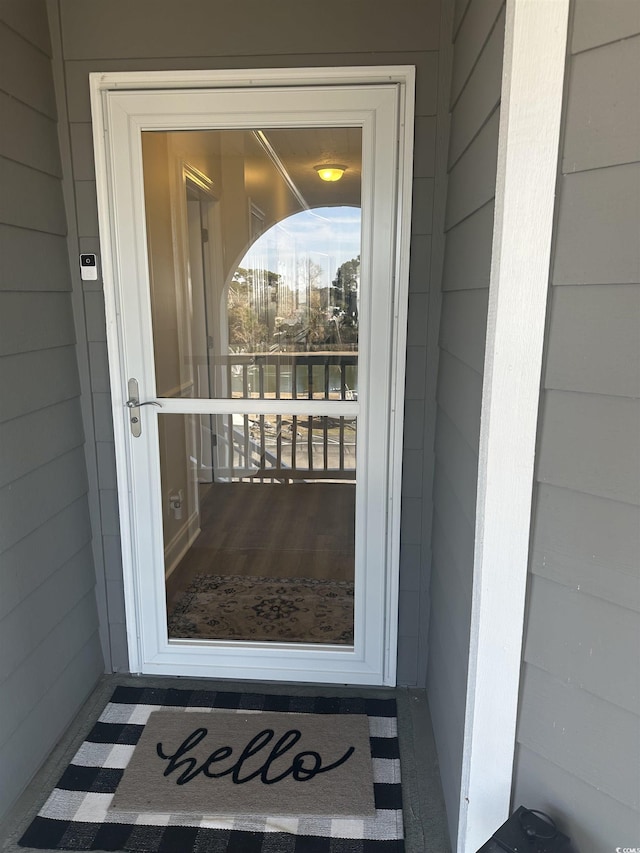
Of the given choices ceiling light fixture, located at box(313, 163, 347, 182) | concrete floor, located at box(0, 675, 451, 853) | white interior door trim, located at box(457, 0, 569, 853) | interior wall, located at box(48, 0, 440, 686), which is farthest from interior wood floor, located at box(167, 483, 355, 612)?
ceiling light fixture, located at box(313, 163, 347, 182)

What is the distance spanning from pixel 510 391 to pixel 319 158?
3.99 ft

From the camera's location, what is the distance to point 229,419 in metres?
2.18

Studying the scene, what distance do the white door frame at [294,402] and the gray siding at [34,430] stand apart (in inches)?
5.9

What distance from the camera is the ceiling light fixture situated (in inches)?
77.4

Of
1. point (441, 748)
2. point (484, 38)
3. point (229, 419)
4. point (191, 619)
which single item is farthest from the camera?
point (191, 619)

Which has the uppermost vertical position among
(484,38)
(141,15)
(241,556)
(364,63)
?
(141,15)

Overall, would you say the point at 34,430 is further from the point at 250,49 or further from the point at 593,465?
the point at 593,465

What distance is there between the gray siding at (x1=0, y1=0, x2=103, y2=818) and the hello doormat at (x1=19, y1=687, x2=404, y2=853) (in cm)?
19

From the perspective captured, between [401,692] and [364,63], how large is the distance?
2.20 meters

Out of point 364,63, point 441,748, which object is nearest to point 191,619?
point 441,748

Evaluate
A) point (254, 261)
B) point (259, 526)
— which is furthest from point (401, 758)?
point (254, 261)

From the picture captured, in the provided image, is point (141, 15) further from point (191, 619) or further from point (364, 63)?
point (191, 619)

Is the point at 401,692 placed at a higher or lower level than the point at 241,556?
lower

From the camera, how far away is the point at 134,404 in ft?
6.97
